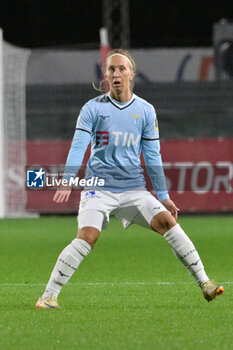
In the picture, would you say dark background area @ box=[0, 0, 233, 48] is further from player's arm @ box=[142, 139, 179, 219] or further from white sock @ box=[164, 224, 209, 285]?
white sock @ box=[164, 224, 209, 285]

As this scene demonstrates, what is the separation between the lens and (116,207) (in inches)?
270

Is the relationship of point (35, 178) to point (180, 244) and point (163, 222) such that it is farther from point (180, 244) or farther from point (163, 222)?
point (180, 244)

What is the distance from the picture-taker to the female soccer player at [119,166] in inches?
265

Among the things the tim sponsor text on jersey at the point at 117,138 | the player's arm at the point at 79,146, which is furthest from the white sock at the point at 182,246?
the player's arm at the point at 79,146

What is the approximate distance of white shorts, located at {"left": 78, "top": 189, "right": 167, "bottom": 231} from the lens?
6711mm

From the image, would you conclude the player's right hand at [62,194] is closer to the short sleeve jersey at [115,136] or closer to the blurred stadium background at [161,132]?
the short sleeve jersey at [115,136]

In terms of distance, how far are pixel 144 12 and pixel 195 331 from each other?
3233cm

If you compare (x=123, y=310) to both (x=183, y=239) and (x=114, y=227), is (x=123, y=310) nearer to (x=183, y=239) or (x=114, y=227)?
(x=183, y=239)

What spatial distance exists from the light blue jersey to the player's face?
4.1 inches

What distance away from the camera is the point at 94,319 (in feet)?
21.3

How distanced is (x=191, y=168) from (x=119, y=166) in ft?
37.8

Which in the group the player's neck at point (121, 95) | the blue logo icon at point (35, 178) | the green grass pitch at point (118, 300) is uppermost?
the player's neck at point (121, 95)

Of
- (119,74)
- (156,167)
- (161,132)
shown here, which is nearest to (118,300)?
(156,167)

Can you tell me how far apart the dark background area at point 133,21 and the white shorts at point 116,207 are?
30.4 m
